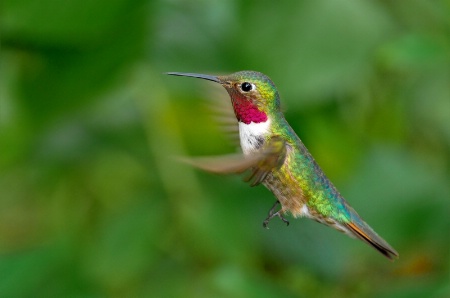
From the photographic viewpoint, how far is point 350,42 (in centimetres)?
191

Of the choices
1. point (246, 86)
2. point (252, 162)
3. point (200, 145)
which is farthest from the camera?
point (200, 145)

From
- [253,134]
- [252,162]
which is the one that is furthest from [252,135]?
[252,162]

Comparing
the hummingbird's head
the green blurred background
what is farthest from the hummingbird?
the green blurred background

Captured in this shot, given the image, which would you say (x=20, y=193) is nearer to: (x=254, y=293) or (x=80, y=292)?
(x=80, y=292)

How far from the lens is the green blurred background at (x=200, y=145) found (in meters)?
1.89

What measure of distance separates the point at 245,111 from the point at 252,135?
1.1 inches

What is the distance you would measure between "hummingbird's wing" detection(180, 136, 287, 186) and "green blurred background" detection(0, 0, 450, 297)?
86 cm

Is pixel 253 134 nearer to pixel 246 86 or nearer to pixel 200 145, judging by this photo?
pixel 246 86

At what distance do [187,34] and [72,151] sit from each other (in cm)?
36

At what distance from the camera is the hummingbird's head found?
3.16 ft

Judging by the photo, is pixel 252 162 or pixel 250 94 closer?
pixel 252 162

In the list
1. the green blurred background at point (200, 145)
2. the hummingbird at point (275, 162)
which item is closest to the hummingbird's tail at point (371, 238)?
the hummingbird at point (275, 162)

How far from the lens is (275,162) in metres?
0.92

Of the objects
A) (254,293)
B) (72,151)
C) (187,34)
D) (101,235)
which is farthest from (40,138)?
(254,293)
